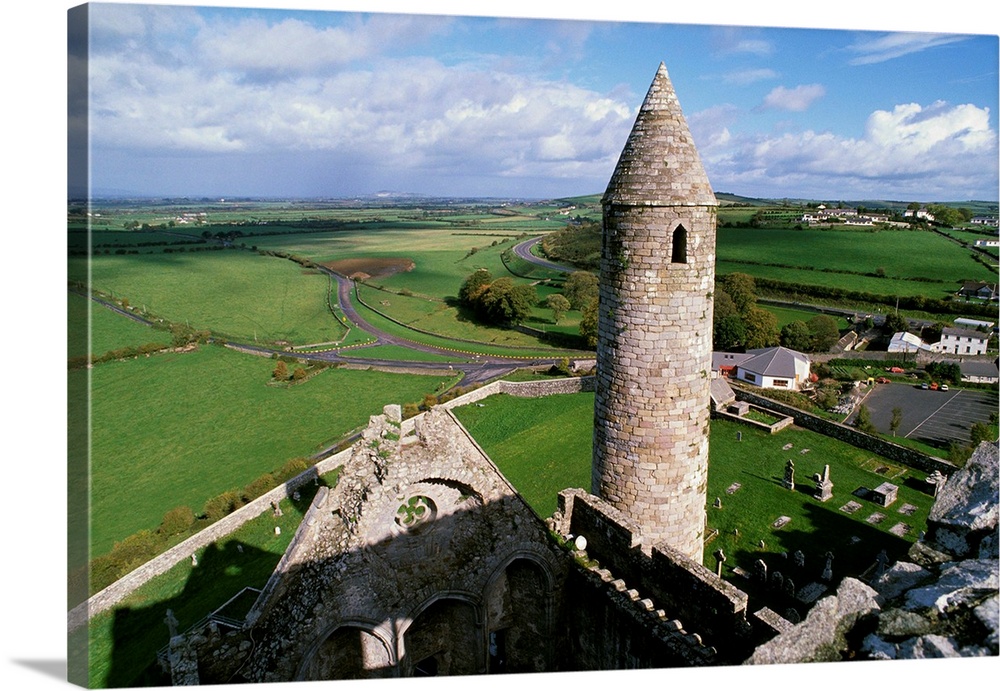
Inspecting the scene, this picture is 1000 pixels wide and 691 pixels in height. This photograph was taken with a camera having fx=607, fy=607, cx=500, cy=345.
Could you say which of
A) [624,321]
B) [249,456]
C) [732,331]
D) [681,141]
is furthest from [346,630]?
[732,331]

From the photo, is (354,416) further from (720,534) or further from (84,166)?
(84,166)

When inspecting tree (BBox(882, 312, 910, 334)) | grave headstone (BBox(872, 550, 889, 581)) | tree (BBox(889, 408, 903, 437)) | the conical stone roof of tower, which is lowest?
grave headstone (BBox(872, 550, 889, 581))

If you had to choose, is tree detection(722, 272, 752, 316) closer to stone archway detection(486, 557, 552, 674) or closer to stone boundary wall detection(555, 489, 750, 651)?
stone boundary wall detection(555, 489, 750, 651)

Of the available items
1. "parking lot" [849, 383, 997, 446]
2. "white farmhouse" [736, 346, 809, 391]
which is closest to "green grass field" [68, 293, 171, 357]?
"parking lot" [849, 383, 997, 446]

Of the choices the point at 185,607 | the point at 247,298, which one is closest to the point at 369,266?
the point at 247,298

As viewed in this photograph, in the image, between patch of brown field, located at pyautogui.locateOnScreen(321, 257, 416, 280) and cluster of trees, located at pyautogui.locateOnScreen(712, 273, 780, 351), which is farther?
patch of brown field, located at pyautogui.locateOnScreen(321, 257, 416, 280)

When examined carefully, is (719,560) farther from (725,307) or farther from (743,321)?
(743,321)

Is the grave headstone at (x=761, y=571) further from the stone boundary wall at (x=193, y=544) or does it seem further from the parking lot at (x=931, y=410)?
the parking lot at (x=931, y=410)
